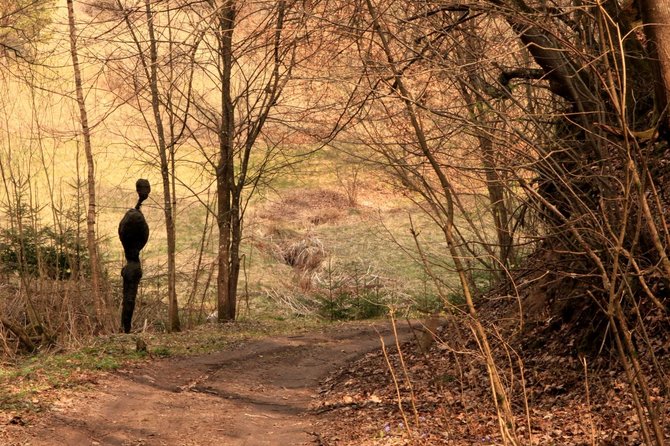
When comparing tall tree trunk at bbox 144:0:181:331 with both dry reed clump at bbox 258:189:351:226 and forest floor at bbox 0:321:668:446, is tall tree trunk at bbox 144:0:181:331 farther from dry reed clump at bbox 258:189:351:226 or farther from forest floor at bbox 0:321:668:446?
dry reed clump at bbox 258:189:351:226

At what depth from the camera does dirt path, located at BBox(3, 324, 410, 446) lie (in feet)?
25.2

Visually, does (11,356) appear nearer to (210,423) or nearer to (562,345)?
(210,423)

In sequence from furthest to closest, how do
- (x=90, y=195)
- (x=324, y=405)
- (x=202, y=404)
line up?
(x=90, y=195), (x=324, y=405), (x=202, y=404)

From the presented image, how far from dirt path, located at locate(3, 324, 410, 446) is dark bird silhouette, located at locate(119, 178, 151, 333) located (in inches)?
75.6

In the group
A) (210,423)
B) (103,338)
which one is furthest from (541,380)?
(103,338)

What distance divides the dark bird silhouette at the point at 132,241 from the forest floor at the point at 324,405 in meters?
2.16

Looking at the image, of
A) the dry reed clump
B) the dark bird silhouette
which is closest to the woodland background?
the dry reed clump

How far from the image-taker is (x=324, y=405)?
948cm

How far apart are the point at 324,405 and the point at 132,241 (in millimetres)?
5243

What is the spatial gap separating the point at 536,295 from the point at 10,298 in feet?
30.4

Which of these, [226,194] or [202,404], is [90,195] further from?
[202,404]

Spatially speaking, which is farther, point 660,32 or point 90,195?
point 90,195

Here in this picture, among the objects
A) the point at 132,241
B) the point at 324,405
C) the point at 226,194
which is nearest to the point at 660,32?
the point at 324,405

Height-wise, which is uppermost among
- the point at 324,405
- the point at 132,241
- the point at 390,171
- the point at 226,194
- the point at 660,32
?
the point at 660,32
